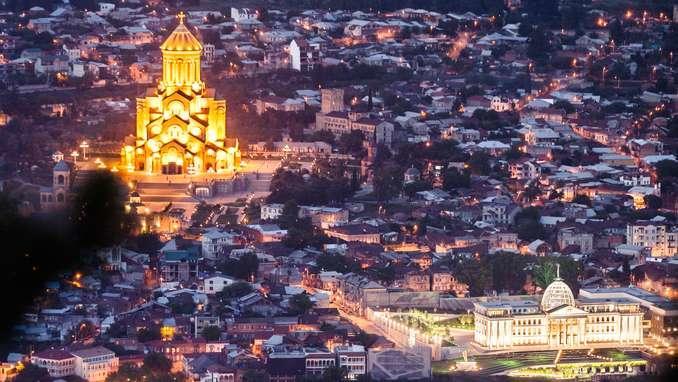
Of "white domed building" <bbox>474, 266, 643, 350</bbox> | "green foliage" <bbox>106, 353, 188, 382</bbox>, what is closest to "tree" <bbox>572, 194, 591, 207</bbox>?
"white domed building" <bbox>474, 266, 643, 350</bbox>

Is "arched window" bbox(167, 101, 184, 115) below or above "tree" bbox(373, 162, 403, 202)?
above

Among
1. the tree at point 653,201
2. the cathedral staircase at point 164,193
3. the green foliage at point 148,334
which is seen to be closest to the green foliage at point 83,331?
the green foliage at point 148,334

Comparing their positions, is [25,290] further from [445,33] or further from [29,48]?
[445,33]

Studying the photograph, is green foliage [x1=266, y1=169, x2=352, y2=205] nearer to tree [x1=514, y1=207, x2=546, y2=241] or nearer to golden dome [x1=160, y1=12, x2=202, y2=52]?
golden dome [x1=160, y1=12, x2=202, y2=52]

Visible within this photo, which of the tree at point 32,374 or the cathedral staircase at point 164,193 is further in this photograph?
the cathedral staircase at point 164,193

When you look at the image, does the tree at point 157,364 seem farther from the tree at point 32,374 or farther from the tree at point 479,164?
the tree at point 479,164

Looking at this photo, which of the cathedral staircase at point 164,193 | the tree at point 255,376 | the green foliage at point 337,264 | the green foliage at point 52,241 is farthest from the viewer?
the cathedral staircase at point 164,193
